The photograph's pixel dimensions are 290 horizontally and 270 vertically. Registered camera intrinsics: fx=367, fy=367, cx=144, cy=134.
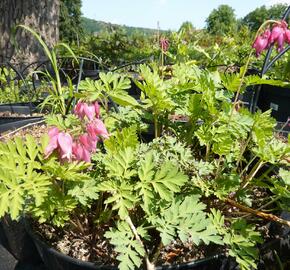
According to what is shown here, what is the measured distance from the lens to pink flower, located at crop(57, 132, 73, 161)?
878 mm

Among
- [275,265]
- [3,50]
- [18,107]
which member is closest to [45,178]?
[275,265]

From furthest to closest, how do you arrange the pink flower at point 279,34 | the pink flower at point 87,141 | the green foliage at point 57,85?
1. the green foliage at point 57,85
2. the pink flower at point 279,34
3. the pink flower at point 87,141

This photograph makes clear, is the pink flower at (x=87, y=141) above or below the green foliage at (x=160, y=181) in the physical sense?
above

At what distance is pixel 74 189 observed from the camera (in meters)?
0.95

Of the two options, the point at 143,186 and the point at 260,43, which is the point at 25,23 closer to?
the point at 260,43

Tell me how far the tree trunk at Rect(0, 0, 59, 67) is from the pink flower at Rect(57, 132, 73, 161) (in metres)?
3.69

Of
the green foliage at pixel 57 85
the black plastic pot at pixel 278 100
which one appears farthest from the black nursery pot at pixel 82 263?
the black plastic pot at pixel 278 100

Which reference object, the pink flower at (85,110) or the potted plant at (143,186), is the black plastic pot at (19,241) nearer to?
the potted plant at (143,186)

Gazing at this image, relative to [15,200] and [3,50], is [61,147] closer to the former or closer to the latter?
[15,200]

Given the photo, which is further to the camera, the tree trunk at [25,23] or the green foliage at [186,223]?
the tree trunk at [25,23]

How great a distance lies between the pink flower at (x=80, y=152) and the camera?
919 mm

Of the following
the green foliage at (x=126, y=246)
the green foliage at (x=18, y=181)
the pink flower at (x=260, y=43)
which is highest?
the pink flower at (x=260, y=43)

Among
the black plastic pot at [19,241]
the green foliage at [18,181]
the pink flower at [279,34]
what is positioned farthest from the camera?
the black plastic pot at [19,241]

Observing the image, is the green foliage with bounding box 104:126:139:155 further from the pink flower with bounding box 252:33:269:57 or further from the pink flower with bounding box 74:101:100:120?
the pink flower with bounding box 252:33:269:57
